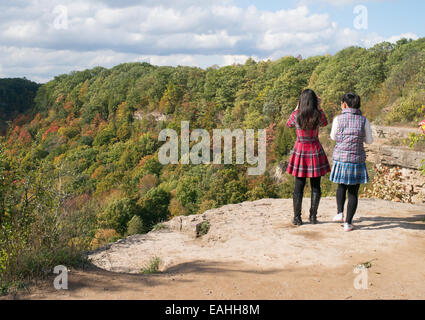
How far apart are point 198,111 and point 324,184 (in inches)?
1213

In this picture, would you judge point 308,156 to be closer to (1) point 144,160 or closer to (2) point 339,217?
(2) point 339,217

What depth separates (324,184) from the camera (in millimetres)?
16734

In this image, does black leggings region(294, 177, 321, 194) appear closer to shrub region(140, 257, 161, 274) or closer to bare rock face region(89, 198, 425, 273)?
bare rock face region(89, 198, 425, 273)

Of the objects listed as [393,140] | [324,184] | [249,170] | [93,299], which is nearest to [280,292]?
[93,299]

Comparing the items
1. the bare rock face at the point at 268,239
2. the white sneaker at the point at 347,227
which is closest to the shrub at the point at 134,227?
the bare rock face at the point at 268,239

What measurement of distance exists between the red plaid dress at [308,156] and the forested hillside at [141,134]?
1511 millimetres

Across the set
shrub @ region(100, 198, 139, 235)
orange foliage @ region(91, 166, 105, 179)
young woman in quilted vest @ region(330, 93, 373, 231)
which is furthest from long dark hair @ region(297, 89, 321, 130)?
A: orange foliage @ region(91, 166, 105, 179)

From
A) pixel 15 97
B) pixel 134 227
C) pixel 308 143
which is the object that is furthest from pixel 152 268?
pixel 15 97

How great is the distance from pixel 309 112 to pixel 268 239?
6.12 ft

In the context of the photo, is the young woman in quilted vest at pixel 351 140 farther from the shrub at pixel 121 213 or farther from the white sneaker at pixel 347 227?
the shrub at pixel 121 213

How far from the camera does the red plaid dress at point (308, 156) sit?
534cm

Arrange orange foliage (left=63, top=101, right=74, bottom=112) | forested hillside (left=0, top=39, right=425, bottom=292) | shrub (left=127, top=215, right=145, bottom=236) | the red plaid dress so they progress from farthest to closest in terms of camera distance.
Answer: orange foliage (left=63, top=101, right=74, bottom=112)
shrub (left=127, top=215, right=145, bottom=236)
the red plaid dress
forested hillside (left=0, top=39, right=425, bottom=292)

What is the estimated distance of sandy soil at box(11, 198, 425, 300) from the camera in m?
3.57

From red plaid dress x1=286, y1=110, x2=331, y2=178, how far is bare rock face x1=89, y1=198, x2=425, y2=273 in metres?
0.90
